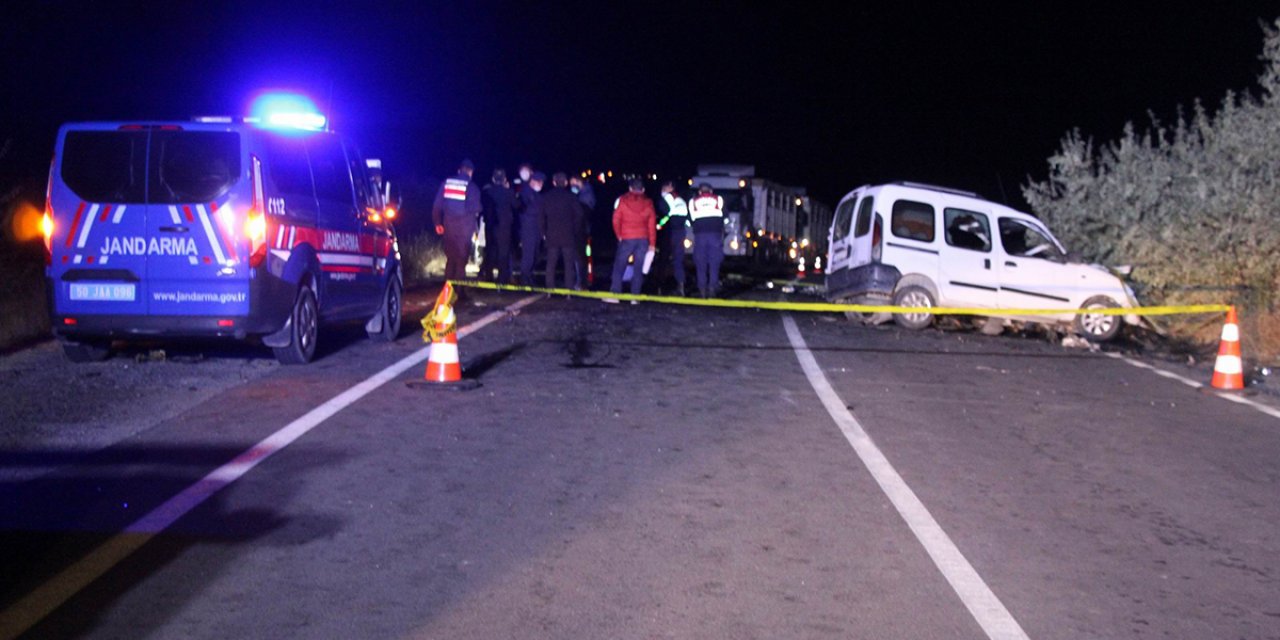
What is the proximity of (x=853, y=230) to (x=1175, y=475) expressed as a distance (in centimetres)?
1055

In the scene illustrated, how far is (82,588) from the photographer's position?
5660mm

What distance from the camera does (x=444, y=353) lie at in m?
11.1

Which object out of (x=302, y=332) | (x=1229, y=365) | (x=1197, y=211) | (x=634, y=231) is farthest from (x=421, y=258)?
(x=1229, y=365)

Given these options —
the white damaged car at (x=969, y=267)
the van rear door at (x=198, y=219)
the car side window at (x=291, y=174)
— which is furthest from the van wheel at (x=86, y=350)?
the white damaged car at (x=969, y=267)

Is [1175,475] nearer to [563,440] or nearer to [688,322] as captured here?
[563,440]

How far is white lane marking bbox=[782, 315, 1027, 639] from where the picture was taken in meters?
5.50

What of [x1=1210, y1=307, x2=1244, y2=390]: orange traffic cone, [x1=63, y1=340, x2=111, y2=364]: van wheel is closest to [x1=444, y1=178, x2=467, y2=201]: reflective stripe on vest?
[x1=63, y1=340, x2=111, y2=364]: van wheel

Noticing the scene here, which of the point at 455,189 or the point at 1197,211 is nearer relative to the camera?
the point at 1197,211

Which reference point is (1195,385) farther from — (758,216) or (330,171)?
(758,216)

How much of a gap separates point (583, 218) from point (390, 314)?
7658 millimetres

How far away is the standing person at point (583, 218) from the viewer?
21984 mm

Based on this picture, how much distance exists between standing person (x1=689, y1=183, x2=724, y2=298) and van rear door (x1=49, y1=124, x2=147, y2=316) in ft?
39.7

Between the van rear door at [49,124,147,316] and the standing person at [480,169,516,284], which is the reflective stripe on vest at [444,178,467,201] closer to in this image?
the standing person at [480,169,516,284]

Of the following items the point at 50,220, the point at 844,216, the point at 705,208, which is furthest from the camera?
the point at 705,208
